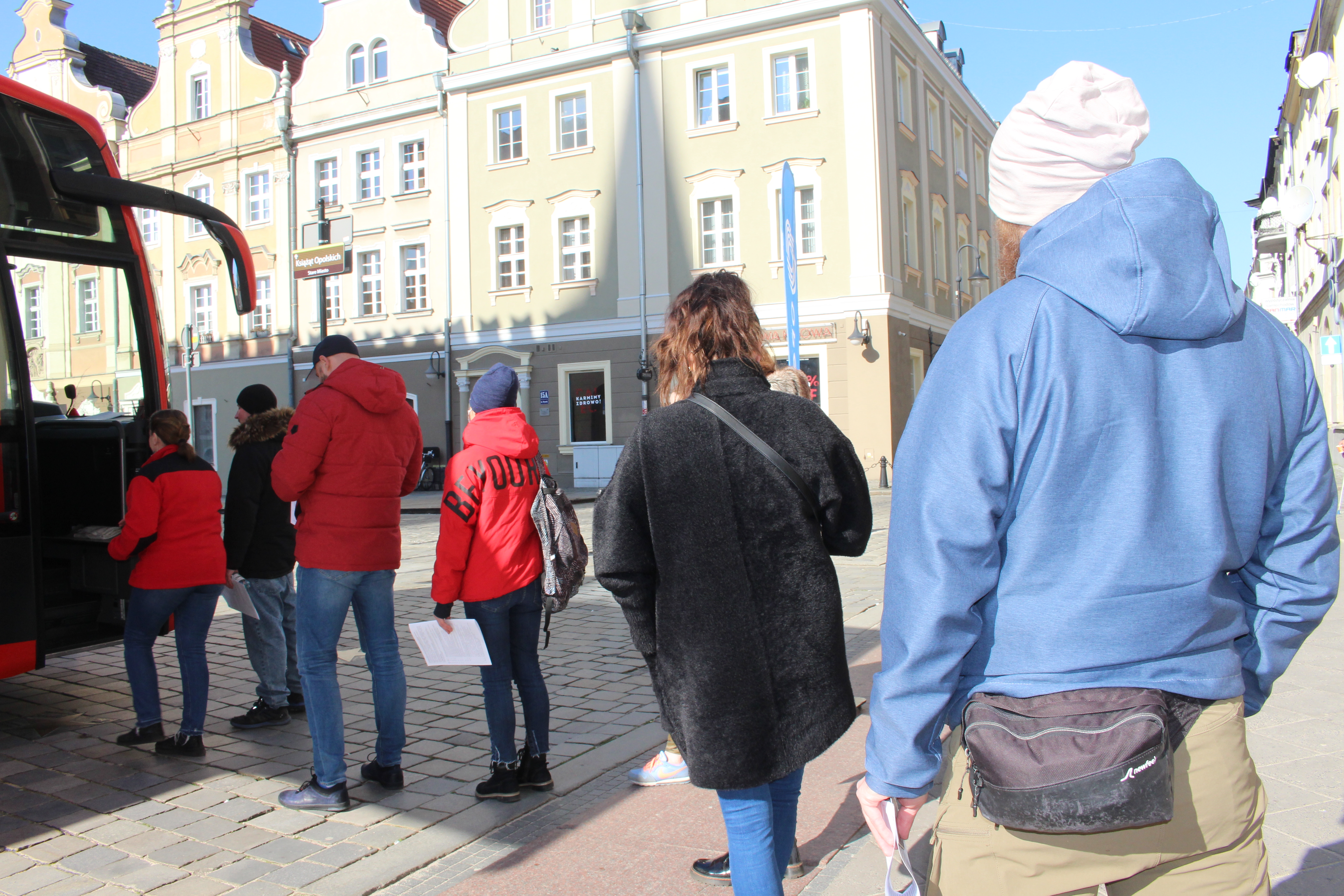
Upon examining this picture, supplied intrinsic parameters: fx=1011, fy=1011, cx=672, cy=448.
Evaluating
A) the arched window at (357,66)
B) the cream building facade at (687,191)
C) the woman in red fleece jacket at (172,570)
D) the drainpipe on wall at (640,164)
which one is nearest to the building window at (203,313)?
the arched window at (357,66)

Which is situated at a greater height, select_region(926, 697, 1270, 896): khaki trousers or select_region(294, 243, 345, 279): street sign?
select_region(294, 243, 345, 279): street sign

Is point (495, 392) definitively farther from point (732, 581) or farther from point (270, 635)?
point (270, 635)

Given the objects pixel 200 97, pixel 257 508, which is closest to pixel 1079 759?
pixel 257 508

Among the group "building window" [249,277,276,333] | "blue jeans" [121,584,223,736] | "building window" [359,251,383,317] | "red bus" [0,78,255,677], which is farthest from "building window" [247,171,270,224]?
"blue jeans" [121,584,223,736]

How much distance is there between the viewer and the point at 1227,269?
1528mm

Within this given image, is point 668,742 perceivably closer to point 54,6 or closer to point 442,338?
point 442,338

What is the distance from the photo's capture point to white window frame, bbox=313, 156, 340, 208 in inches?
1113

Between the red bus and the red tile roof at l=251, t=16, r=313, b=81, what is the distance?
26.7 metres

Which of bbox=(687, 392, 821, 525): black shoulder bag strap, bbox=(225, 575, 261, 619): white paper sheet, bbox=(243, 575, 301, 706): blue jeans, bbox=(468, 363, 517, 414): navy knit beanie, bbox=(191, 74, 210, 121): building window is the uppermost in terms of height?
bbox=(191, 74, 210, 121): building window

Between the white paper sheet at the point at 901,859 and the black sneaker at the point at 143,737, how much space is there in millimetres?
4411

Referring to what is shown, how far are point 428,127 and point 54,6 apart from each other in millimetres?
14102

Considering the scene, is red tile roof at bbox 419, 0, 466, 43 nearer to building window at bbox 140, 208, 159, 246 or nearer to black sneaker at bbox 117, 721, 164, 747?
building window at bbox 140, 208, 159, 246

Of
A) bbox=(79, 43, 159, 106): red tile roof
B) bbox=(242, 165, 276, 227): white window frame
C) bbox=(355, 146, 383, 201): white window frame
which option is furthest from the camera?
bbox=(79, 43, 159, 106): red tile roof

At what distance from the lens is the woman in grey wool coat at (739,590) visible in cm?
242
